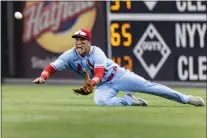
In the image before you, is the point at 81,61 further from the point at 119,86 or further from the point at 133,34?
the point at 133,34

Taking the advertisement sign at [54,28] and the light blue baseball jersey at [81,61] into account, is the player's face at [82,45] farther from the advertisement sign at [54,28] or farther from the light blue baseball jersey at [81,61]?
the advertisement sign at [54,28]

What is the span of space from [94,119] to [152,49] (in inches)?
293

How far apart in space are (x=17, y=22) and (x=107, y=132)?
9.83 meters

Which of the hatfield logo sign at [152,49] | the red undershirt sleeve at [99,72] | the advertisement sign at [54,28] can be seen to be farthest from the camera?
the advertisement sign at [54,28]

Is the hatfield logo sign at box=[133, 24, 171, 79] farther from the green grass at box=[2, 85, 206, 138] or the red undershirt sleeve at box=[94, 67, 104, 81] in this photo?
the red undershirt sleeve at box=[94, 67, 104, 81]

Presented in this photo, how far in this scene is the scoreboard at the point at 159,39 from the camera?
54.0 feet

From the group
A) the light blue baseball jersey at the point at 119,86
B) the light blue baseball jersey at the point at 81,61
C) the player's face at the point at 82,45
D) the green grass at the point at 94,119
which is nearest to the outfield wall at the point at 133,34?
the green grass at the point at 94,119

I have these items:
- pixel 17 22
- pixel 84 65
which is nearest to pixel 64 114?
pixel 84 65

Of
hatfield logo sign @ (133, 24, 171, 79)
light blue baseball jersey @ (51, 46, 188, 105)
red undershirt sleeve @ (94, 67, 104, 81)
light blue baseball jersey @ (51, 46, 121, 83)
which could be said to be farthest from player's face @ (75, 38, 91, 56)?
hatfield logo sign @ (133, 24, 171, 79)

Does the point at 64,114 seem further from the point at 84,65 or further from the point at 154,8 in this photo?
the point at 154,8

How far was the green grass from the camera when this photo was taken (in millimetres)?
8238

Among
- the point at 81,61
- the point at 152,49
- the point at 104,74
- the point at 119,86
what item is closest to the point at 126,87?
the point at 119,86

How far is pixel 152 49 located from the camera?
16.7 m

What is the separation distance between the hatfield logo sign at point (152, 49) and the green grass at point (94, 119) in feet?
12.9
